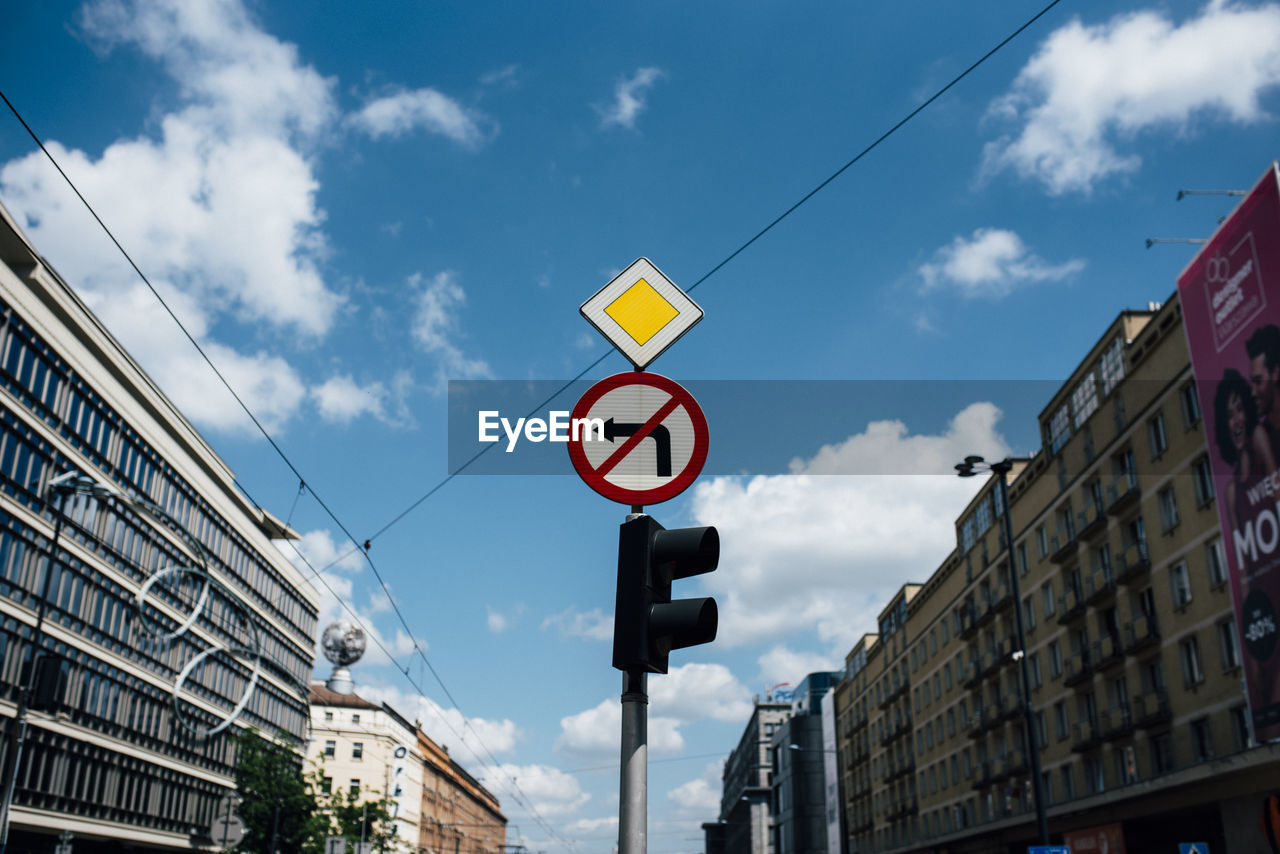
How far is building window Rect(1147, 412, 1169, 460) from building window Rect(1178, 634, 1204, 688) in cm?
580

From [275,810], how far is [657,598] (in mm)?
49945

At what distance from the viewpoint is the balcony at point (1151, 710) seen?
32.4 metres

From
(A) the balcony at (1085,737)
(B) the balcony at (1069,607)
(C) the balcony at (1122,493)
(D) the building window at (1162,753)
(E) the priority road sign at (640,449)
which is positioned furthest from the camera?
(B) the balcony at (1069,607)

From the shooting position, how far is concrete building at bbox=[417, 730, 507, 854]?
119131mm

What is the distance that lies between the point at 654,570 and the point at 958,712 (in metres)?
57.6

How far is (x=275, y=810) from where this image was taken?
1897 inches

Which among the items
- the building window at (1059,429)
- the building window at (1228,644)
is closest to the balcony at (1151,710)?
the building window at (1228,644)

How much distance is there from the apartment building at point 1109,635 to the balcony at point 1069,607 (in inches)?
3.6

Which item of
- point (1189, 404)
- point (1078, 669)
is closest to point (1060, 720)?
point (1078, 669)

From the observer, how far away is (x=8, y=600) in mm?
36781

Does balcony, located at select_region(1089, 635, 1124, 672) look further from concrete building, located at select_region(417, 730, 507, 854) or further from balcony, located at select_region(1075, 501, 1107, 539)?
concrete building, located at select_region(417, 730, 507, 854)

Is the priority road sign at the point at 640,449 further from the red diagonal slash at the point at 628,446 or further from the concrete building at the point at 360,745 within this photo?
the concrete building at the point at 360,745

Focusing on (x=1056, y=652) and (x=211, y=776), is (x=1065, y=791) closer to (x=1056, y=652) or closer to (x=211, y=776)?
(x=1056, y=652)

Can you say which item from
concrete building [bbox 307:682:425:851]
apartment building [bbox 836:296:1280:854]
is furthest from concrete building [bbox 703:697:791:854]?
apartment building [bbox 836:296:1280:854]
